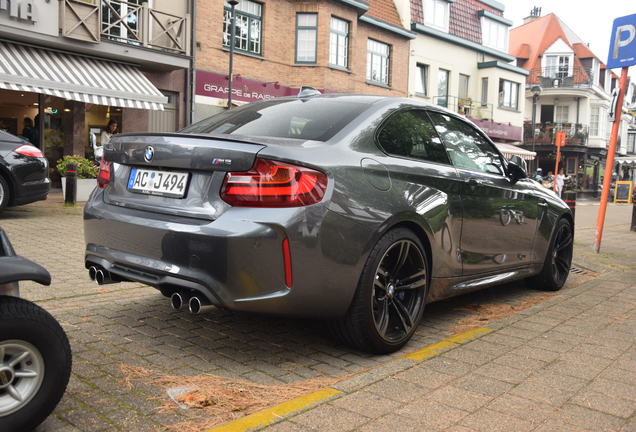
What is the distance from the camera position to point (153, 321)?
4.02 m

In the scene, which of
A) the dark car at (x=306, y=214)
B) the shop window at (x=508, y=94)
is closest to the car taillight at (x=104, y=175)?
the dark car at (x=306, y=214)

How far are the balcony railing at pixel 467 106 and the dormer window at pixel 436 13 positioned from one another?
3335 mm

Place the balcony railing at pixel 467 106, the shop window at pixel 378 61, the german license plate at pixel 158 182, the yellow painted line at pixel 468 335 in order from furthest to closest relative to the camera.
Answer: the balcony railing at pixel 467 106, the shop window at pixel 378 61, the yellow painted line at pixel 468 335, the german license plate at pixel 158 182

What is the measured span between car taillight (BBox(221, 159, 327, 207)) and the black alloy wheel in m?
0.71

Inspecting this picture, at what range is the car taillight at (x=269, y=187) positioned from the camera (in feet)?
9.81

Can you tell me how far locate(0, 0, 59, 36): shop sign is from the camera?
13586 millimetres

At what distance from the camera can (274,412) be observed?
266 centimetres

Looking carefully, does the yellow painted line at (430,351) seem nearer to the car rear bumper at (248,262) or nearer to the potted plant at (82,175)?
the car rear bumper at (248,262)

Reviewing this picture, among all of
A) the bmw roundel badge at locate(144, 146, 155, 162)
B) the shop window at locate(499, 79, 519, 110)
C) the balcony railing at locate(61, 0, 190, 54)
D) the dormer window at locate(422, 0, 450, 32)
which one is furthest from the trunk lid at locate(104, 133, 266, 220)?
the shop window at locate(499, 79, 519, 110)

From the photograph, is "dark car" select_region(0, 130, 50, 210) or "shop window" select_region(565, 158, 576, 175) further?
"shop window" select_region(565, 158, 576, 175)

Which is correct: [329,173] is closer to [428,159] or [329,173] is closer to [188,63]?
[428,159]

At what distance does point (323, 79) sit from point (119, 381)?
1892 cm

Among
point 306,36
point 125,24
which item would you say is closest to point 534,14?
point 306,36

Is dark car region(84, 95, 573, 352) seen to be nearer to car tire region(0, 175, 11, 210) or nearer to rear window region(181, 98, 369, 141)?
rear window region(181, 98, 369, 141)
